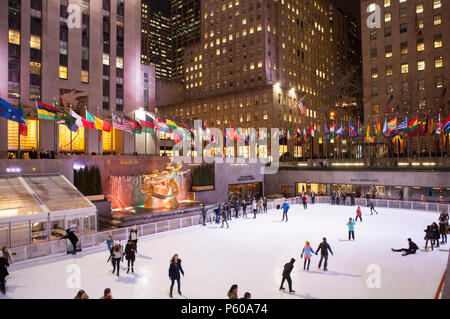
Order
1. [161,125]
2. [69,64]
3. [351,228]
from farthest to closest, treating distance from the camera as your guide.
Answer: [69,64] < [161,125] < [351,228]

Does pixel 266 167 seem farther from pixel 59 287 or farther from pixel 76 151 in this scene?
pixel 59 287

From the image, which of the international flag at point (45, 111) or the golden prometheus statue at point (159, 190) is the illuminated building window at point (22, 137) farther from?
the golden prometheus statue at point (159, 190)

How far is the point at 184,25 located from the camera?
115 meters

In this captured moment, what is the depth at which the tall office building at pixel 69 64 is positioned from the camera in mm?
34188

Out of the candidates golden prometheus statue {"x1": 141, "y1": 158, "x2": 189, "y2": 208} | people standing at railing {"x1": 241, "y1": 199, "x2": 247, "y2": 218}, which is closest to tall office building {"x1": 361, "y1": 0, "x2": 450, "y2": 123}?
people standing at railing {"x1": 241, "y1": 199, "x2": 247, "y2": 218}

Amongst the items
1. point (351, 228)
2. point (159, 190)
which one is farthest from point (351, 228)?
point (159, 190)

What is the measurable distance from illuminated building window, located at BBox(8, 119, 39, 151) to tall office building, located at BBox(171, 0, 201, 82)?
84.3 meters

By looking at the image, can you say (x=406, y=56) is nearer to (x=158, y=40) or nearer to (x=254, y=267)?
(x=254, y=267)

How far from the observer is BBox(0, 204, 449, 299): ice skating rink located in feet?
33.3

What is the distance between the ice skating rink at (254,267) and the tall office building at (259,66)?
174 feet

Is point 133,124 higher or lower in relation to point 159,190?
higher

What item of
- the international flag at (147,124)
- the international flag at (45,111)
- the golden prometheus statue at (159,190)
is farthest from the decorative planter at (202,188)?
the international flag at (45,111)

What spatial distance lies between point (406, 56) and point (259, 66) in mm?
30274
